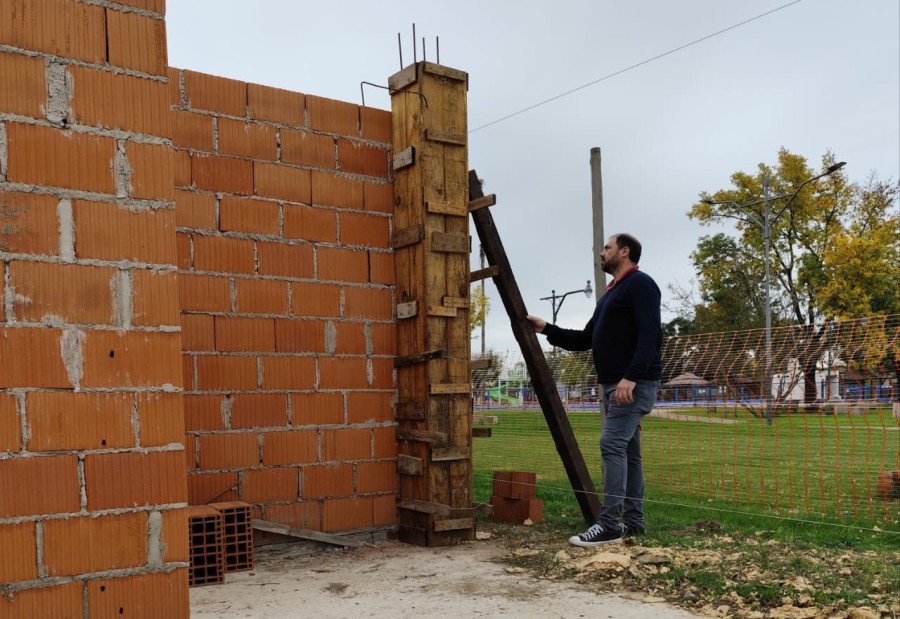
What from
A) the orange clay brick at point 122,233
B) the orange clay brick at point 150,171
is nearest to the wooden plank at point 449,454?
the orange clay brick at point 122,233

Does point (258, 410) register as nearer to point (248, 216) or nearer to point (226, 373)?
point (226, 373)

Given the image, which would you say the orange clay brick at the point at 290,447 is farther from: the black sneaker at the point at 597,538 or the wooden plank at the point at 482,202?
the wooden plank at the point at 482,202

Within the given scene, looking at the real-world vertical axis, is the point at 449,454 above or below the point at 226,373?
below

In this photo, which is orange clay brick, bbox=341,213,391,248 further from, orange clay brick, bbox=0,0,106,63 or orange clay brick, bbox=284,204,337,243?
orange clay brick, bbox=0,0,106,63

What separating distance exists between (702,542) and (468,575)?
5.20ft

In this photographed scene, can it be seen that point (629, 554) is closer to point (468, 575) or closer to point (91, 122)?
point (468, 575)

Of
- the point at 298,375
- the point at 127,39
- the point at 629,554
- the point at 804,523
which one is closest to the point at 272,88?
the point at 298,375

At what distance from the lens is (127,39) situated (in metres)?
3.31

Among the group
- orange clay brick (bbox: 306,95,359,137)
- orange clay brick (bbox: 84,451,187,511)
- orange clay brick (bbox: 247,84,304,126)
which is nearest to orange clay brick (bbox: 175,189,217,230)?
orange clay brick (bbox: 247,84,304,126)

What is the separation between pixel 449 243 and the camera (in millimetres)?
5992

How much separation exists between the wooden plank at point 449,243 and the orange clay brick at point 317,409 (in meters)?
1.26

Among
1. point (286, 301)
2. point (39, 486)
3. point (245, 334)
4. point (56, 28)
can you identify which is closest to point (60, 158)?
point (56, 28)

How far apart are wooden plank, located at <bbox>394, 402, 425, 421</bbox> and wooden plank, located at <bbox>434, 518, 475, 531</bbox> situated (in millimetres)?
734

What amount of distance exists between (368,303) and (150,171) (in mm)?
2813
